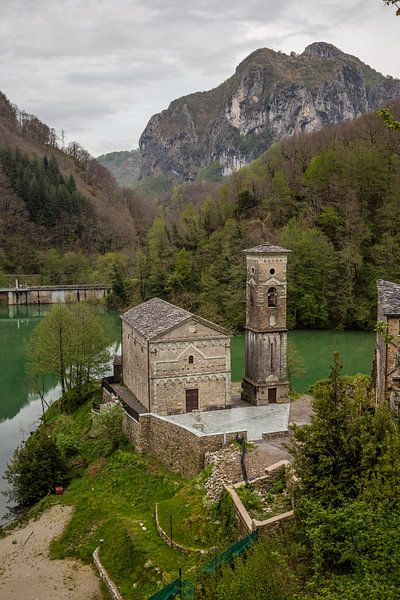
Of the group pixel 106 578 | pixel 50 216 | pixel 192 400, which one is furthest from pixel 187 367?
pixel 50 216

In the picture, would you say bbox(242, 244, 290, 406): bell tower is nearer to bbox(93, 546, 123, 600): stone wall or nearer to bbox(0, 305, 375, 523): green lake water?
bbox(0, 305, 375, 523): green lake water

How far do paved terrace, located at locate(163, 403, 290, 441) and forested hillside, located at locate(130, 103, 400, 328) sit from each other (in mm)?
21424

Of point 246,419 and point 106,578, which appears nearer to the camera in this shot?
point 106,578

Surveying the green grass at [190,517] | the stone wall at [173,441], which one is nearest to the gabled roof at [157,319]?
the stone wall at [173,441]

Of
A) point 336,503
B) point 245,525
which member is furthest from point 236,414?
point 336,503

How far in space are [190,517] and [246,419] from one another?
274 inches

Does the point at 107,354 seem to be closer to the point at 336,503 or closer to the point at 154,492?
the point at 154,492

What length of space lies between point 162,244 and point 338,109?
14444 cm

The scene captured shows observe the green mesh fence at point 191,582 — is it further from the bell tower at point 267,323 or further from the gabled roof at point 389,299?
the bell tower at point 267,323

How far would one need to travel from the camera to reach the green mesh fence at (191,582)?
11129 mm

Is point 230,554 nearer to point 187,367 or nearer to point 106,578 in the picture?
point 106,578

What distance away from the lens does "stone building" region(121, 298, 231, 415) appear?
23.4m

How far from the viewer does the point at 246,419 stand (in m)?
23.1

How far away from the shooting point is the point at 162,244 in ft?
218
